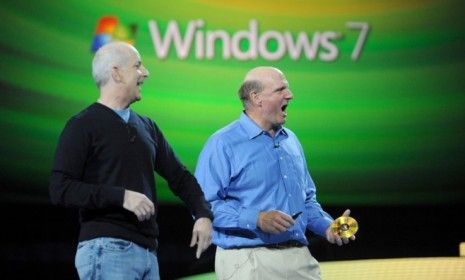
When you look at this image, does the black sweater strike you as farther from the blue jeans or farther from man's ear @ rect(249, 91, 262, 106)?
man's ear @ rect(249, 91, 262, 106)

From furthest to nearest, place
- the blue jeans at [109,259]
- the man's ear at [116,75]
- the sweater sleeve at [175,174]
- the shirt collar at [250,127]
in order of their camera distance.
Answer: the shirt collar at [250,127] → the sweater sleeve at [175,174] → the man's ear at [116,75] → the blue jeans at [109,259]

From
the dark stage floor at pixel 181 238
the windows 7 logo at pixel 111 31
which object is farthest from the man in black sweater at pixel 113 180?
the dark stage floor at pixel 181 238

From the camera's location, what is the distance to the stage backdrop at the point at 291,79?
230 inches

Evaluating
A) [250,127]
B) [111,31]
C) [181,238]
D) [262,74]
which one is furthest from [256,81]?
[181,238]

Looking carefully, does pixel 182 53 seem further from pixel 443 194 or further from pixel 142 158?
pixel 142 158

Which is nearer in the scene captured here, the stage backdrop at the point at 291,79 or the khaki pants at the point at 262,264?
the khaki pants at the point at 262,264

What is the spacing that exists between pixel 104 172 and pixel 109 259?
10.5 inches

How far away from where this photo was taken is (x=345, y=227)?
3646mm

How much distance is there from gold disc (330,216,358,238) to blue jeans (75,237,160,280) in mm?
971

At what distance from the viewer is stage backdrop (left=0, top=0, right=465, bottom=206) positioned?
19.2 ft

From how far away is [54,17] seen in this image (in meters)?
5.85

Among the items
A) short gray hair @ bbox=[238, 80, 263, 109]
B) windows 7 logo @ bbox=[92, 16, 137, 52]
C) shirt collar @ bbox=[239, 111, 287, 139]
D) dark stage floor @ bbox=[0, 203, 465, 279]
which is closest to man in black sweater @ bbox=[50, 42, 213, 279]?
shirt collar @ bbox=[239, 111, 287, 139]

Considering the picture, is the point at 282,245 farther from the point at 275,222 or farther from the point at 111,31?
the point at 111,31

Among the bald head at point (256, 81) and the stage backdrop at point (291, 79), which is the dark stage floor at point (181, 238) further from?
the bald head at point (256, 81)
